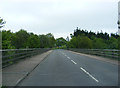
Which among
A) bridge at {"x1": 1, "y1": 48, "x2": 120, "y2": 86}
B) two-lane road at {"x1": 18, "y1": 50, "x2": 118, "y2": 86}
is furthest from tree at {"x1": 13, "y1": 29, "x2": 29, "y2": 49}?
two-lane road at {"x1": 18, "y1": 50, "x2": 118, "y2": 86}

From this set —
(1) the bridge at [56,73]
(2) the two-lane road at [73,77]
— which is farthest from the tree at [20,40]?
(2) the two-lane road at [73,77]

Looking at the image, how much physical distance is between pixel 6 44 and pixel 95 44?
73683mm

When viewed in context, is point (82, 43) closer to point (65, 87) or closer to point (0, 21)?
point (0, 21)

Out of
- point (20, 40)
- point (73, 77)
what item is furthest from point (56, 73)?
point (20, 40)

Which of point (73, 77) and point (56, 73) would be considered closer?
point (73, 77)

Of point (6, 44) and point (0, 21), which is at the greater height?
point (0, 21)

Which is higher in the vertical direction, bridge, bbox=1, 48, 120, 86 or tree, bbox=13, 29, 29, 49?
tree, bbox=13, 29, 29, 49

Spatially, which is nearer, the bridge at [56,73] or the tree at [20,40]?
the bridge at [56,73]

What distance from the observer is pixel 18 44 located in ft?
215

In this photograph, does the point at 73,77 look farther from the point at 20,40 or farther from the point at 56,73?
the point at 20,40

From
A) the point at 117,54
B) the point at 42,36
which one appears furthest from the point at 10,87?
the point at 42,36

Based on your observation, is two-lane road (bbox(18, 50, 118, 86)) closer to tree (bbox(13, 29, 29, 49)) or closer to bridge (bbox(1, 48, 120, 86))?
bridge (bbox(1, 48, 120, 86))

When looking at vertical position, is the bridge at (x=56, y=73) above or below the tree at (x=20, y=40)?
below

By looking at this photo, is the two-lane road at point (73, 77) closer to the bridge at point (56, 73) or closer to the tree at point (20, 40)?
the bridge at point (56, 73)
